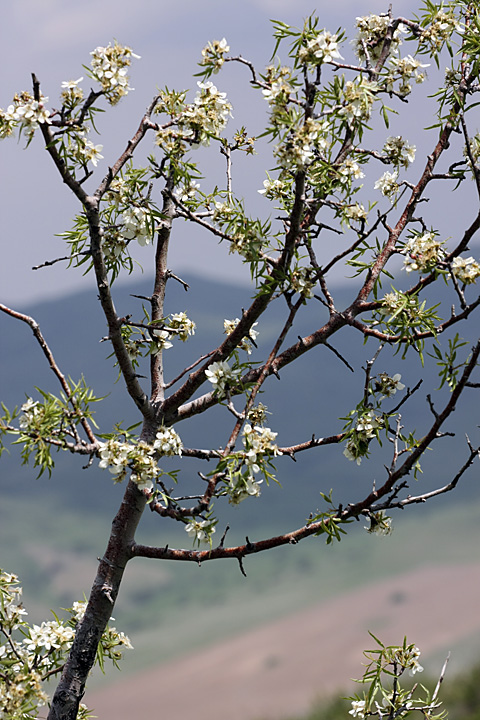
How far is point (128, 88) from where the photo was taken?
168 cm

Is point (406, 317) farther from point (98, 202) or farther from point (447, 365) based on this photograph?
point (98, 202)

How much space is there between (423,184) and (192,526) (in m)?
1.13

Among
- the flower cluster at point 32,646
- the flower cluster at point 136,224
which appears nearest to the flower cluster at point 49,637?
the flower cluster at point 32,646

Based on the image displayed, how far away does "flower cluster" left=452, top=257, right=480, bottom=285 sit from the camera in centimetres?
170

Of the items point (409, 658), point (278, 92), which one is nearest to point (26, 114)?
point (278, 92)

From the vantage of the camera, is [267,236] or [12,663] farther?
[12,663]

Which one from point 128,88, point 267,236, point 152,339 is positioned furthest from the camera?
point 152,339

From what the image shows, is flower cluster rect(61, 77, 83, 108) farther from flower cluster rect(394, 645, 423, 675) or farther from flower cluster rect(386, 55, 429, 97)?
flower cluster rect(394, 645, 423, 675)

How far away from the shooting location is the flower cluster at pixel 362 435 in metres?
1.94

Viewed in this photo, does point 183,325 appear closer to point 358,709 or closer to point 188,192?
point 188,192

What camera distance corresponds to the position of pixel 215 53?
1.85m

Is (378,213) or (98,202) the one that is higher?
(378,213)

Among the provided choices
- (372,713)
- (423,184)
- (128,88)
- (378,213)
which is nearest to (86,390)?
(128,88)

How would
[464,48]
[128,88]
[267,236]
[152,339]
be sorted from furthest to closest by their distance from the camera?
[152,339] → [464,48] → [267,236] → [128,88]
